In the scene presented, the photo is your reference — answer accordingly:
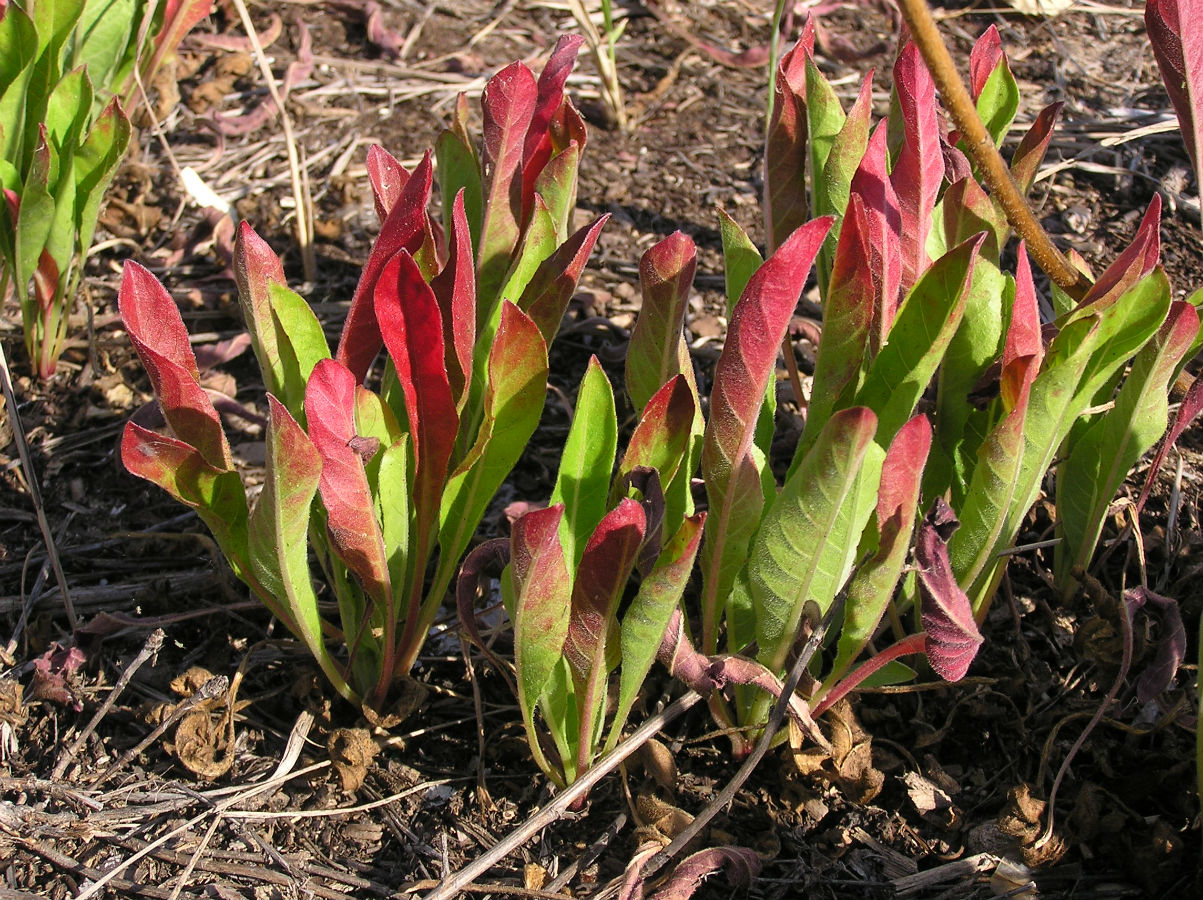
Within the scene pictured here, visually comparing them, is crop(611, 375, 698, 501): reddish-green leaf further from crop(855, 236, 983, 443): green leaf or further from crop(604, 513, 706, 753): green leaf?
crop(855, 236, 983, 443): green leaf

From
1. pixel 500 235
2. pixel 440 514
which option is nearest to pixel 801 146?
pixel 500 235

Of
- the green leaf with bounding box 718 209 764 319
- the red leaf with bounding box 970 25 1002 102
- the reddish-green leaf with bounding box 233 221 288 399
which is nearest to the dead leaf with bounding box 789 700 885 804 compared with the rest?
the green leaf with bounding box 718 209 764 319

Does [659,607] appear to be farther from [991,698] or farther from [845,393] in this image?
[991,698]

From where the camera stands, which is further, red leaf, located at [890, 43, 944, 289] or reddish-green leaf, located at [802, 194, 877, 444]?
red leaf, located at [890, 43, 944, 289]

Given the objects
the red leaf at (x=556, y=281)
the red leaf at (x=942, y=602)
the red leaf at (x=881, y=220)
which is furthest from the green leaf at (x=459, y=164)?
the red leaf at (x=942, y=602)

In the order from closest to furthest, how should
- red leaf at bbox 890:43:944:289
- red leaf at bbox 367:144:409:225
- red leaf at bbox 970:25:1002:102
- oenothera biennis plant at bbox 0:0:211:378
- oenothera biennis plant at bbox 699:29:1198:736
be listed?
oenothera biennis plant at bbox 699:29:1198:736
red leaf at bbox 890:43:944:289
red leaf at bbox 367:144:409:225
red leaf at bbox 970:25:1002:102
oenothera biennis plant at bbox 0:0:211:378

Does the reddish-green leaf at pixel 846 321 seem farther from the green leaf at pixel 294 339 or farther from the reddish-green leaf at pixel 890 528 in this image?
the green leaf at pixel 294 339

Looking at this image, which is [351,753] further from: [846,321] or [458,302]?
[846,321]

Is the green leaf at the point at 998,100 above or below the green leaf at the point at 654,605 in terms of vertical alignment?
above
